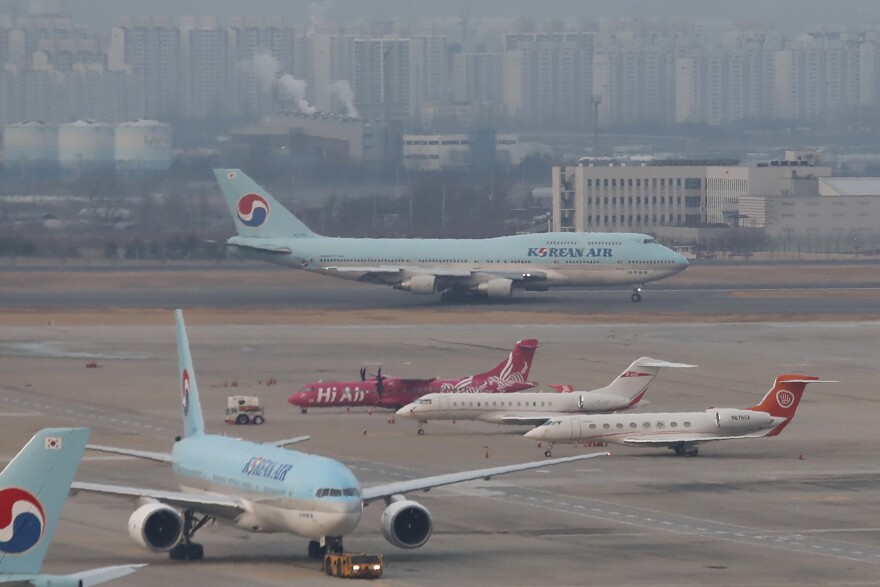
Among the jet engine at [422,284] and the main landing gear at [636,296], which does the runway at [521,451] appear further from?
the main landing gear at [636,296]

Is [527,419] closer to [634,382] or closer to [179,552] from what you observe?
[634,382]

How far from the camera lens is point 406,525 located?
127ft

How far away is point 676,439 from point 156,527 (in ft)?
79.3

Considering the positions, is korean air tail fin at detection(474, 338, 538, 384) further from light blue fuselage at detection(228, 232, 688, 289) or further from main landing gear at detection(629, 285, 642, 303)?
main landing gear at detection(629, 285, 642, 303)

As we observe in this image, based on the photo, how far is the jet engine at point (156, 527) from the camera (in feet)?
125

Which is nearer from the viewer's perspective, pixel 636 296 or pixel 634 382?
pixel 634 382

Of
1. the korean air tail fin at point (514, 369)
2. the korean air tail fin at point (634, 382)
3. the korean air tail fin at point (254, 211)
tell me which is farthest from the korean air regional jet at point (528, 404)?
the korean air tail fin at point (254, 211)

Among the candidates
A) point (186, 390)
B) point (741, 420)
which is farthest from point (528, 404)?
point (186, 390)

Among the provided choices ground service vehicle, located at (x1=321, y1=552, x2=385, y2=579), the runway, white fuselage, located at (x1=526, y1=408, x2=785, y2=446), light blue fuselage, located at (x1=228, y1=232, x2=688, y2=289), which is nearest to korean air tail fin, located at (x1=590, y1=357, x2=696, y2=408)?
the runway

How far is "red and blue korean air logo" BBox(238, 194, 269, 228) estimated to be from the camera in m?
118

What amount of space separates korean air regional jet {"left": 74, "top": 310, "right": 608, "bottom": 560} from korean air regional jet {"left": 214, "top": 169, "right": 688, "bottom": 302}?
242 ft

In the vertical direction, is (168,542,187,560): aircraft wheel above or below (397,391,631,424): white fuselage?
below

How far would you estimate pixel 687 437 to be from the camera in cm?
5856

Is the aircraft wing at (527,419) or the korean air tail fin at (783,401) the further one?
the aircraft wing at (527,419)
